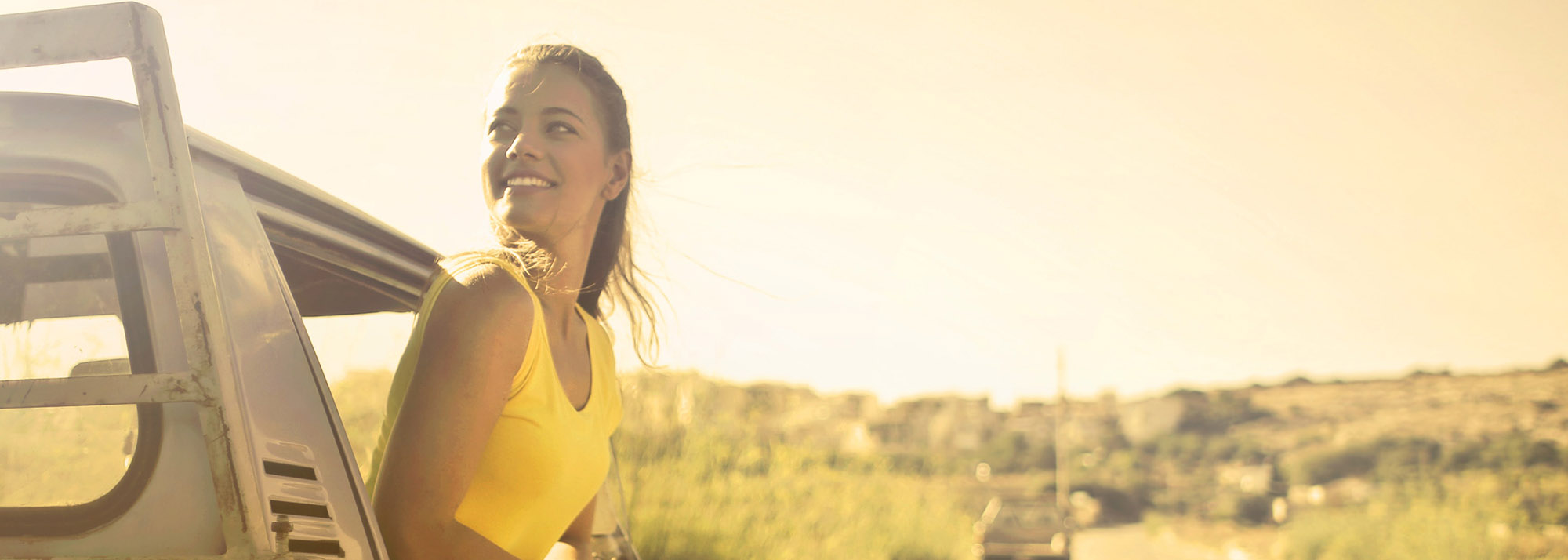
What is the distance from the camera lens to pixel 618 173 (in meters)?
2.21

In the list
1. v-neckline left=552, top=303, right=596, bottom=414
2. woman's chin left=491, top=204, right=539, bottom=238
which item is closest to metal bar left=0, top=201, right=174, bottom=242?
v-neckline left=552, top=303, right=596, bottom=414

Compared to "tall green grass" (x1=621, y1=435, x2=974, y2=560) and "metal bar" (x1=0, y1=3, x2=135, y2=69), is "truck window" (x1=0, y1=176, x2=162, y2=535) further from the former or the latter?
"tall green grass" (x1=621, y1=435, x2=974, y2=560)

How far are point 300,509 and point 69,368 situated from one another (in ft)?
1.29

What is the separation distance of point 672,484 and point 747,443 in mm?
2198

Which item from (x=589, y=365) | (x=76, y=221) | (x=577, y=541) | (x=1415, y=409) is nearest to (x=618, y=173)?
(x=589, y=365)

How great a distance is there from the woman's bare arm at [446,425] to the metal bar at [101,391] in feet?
1.22

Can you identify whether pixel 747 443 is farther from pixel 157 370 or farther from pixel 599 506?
pixel 157 370

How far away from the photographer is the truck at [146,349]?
1110 mm

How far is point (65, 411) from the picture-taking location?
3.95ft

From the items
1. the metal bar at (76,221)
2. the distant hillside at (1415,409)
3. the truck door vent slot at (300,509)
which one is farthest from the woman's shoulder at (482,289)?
the distant hillside at (1415,409)

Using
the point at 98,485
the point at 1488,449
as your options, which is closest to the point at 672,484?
the point at 98,485

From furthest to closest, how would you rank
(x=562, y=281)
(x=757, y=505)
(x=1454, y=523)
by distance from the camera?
1. (x=1454, y=523)
2. (x=757, y=505)
3. (x=562, y=281)

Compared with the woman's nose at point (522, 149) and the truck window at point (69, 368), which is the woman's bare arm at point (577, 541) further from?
the truck window at point (69, 368)

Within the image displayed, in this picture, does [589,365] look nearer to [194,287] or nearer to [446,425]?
[446,425]
